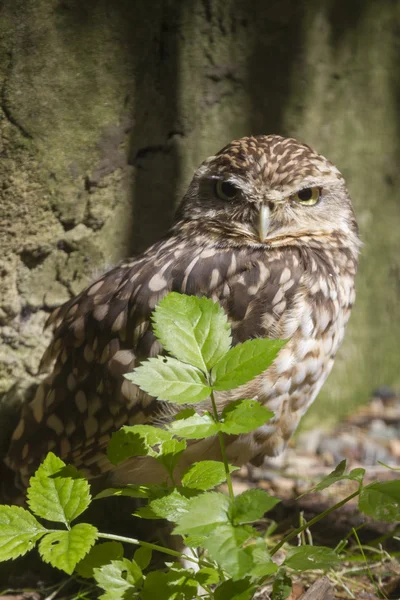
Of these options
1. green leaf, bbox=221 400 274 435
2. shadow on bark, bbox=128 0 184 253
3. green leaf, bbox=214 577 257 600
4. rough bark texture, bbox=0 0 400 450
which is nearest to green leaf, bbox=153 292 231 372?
green leaf, bbox=221 400 274 435

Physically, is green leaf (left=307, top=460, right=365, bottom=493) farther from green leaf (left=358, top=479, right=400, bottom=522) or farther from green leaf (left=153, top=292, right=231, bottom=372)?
green leaf (left=153, top=292, right=231, bottom=372)

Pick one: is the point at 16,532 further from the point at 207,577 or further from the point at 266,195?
the point at 266,195

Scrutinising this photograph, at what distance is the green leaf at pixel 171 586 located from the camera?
62.9 inches

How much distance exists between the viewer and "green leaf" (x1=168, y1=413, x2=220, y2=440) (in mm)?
1554

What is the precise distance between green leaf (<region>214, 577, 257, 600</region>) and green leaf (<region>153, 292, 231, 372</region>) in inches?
18.2

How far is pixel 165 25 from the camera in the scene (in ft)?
8.86

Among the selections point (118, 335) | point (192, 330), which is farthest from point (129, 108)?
point (192, 330)

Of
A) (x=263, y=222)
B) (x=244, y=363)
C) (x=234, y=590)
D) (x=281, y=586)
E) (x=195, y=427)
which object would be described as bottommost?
(x=281, y=586)

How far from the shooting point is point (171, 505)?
1.57m

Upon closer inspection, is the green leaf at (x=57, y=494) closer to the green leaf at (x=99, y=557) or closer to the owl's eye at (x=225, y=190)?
the green leaf at (x=99, y=557)

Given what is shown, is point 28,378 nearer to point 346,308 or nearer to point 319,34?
point 346,308

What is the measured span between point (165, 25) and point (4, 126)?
78 cm

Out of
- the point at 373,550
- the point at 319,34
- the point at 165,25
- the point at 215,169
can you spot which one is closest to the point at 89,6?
the point at 165,25

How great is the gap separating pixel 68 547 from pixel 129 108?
1.65 m
